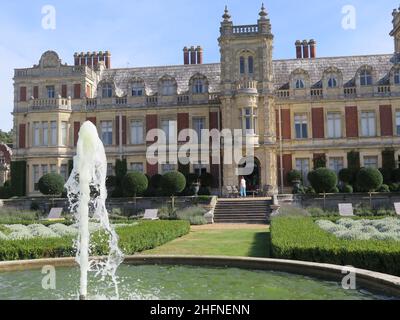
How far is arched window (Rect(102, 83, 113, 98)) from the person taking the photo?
Answer: 36.0 m

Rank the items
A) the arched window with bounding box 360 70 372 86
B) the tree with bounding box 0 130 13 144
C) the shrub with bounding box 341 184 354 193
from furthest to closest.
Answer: the tree with bounding box 0 130 13 144
the arched window with bounding box 360 70 372 86
the shrub with bounding box 341 184 354 193

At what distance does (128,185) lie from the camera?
1111 inches

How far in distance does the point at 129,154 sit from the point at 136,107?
356 centimetres

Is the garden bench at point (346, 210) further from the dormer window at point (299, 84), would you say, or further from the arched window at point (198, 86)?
the arched window at point (198, 86)

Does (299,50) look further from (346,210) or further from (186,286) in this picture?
(186,286)

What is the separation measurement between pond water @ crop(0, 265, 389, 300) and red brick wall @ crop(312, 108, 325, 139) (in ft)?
79.9

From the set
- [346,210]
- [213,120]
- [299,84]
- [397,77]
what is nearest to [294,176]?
[299,84]

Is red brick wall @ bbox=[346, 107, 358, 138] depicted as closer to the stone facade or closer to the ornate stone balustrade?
the ornate stone balustrade

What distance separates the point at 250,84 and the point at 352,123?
8.01 m

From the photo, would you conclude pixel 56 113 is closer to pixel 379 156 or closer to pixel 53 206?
pixel 53 206

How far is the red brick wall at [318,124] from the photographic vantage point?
3341 cm

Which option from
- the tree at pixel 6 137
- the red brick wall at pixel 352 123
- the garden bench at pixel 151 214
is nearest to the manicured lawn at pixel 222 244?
the garden bench at pixel 151 214

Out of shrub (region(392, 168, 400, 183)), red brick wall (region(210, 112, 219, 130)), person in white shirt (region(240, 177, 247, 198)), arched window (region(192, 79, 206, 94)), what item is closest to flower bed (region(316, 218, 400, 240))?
person in white shirt (region(240, 177, 247, 198))
